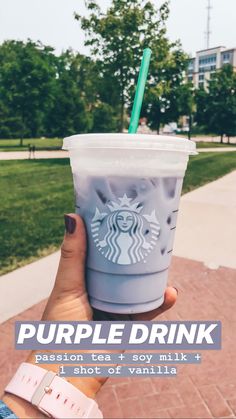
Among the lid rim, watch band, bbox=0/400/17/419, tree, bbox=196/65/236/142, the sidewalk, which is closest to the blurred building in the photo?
tree, bbox=196/65/236/142

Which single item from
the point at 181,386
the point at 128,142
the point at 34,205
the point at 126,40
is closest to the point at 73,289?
the point at 128,142

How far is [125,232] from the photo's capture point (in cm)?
173

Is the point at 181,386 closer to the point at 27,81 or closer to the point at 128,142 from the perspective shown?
the point at 128,142

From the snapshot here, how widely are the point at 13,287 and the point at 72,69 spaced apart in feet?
166

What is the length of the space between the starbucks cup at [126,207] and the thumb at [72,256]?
4 centimetres

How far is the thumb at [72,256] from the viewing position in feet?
5.90

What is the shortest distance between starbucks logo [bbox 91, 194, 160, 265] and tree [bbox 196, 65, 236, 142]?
3912 centimetres

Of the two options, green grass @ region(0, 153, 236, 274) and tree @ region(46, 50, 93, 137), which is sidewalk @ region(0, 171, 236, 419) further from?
tree @ region(46, 50, 93, 137)

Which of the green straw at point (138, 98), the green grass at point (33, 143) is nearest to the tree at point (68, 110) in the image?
the green grass at point (33, 143)

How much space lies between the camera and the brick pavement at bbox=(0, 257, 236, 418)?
288 cm

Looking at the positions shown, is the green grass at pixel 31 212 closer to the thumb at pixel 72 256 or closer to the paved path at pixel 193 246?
the paved path at pixel 193 246

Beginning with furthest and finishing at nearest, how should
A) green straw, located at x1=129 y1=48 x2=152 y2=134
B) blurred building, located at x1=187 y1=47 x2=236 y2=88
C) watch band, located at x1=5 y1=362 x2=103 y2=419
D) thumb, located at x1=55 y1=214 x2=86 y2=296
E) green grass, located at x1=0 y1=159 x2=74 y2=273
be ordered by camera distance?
blurred building, located at x1=187 y1=47 x2=236 y2=88 → green grass, located at x1=0 y1=159 x2=74 y2=273 → green straw, located at x1=129 y1=48 x2=152 y2=134 → thumb, located at x1=55 y1=214 x2=86 y2=296 → watch band, located at x1=5 y1=362 x2=103 y2=419

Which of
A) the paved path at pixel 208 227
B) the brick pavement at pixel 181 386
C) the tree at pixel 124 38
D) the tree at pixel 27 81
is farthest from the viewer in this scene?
the tree at pixel 27 81

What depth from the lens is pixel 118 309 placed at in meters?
1.89
